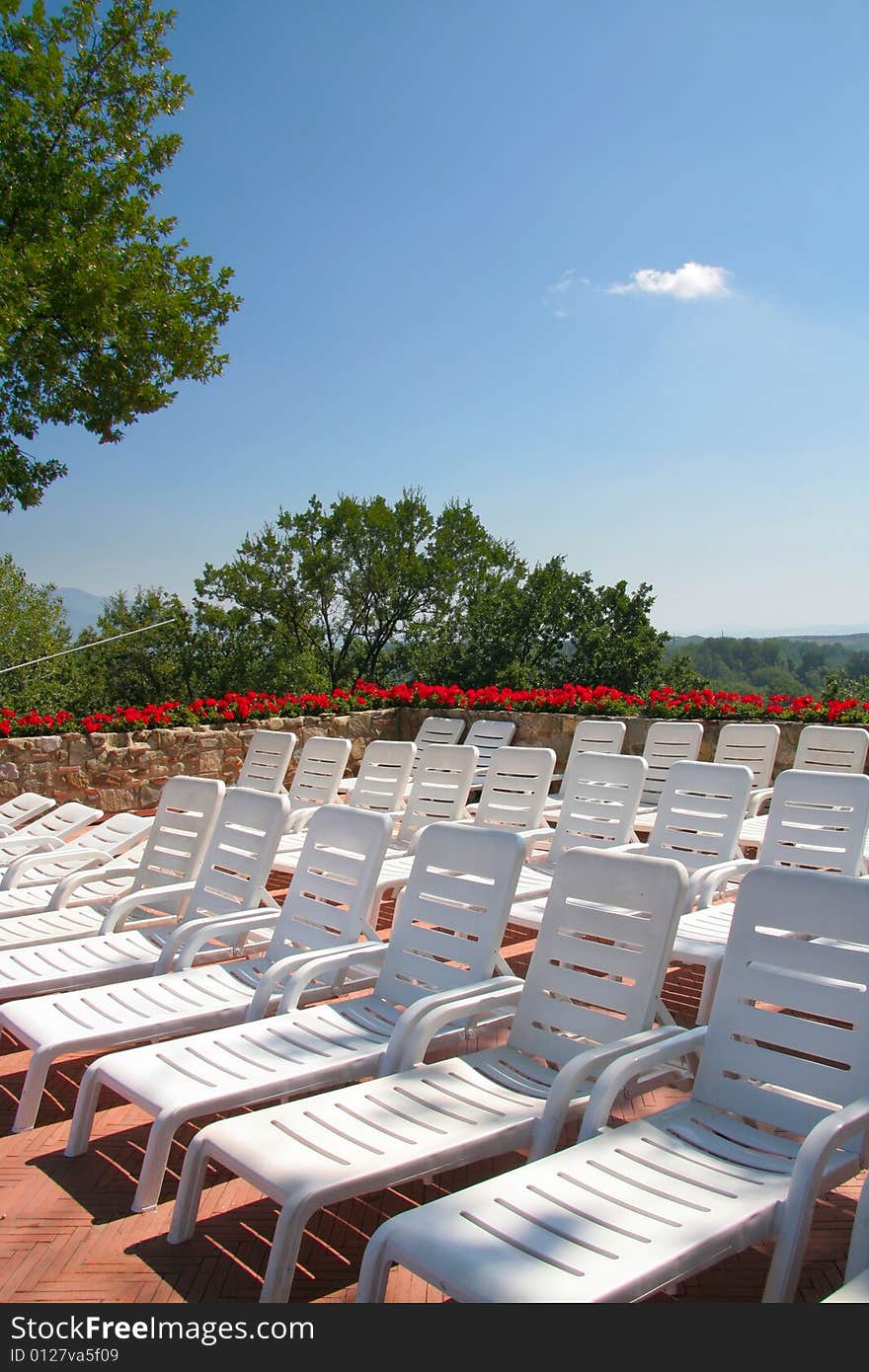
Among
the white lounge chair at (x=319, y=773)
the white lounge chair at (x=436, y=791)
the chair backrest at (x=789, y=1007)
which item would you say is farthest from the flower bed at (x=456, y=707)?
the chair backrest at (x=789, y=1007)

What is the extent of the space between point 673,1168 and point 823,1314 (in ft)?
1.87

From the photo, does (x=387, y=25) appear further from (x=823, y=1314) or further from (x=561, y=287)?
(x=823, y=1314)

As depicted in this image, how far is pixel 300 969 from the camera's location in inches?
136

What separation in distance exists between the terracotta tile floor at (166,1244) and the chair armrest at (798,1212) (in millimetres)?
480

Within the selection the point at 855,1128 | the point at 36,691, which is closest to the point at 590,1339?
the point at 855,1128

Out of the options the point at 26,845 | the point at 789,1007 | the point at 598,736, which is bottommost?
the point at 26,845

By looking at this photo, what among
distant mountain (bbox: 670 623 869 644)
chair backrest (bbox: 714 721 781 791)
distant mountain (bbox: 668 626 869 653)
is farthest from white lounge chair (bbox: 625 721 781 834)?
distant mountain (bbox: 670 623 869 644)

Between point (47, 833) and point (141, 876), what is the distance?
1911mm

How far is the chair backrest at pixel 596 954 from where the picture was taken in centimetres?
283

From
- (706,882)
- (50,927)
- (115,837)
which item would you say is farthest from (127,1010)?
(115,837)

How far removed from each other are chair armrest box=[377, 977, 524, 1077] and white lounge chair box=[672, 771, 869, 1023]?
137 centimetres

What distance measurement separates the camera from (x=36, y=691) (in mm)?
22016

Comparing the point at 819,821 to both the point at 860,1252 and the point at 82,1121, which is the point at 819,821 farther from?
the point at 82,1121

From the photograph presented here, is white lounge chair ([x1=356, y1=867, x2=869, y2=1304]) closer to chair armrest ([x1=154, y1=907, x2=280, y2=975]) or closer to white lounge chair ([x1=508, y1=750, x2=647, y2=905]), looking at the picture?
chair armrest ([x1=154, y1=907, x2=280, y2=975])
